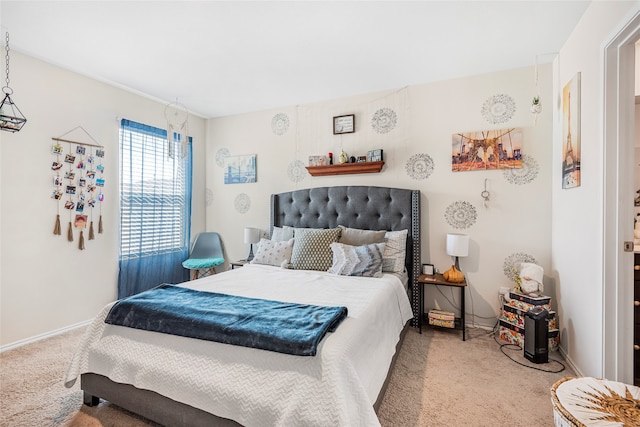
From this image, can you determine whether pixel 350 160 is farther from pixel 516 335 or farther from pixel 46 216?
pixel 46 216

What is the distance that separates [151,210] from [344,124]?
8.65ft

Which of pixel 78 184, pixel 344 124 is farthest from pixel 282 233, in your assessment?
pixel 78 184

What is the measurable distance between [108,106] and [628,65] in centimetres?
444

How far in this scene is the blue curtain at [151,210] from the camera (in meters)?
3.41

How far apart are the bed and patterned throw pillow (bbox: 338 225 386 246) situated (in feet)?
1.78

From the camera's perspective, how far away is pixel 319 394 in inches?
48.8

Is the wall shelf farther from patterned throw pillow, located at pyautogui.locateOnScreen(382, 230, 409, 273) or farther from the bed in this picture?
the bed

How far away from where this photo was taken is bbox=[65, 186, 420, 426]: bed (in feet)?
4.15

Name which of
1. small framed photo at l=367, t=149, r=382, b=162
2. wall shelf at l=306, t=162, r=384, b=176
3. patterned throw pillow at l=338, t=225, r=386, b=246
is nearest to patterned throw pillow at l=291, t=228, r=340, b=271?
patterned throw pillow at l=338, t=225, r=386, b=246

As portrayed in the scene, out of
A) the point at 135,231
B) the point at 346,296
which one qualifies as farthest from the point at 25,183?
the point at 346,296

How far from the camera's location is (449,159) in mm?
3131

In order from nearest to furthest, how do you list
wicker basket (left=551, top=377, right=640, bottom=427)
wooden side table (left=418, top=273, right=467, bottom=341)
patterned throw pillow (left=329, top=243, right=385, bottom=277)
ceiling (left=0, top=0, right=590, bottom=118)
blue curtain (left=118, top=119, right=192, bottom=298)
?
wicker basket (left=551, top=377, right=640, bottom=427)
ceiling (left=0, top=0, right=590, bottom=118)
patterned throw pillow (left=329, top=243, right=385, bottom=277)
wooden side table (left=418, top=273, right=467, bottom=341)
blue curtain (left=118, top=119, right=192, bottom=298)

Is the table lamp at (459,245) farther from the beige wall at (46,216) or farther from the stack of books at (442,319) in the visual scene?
the beige wall at (46,216)

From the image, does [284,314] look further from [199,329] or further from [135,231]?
[135,231]
